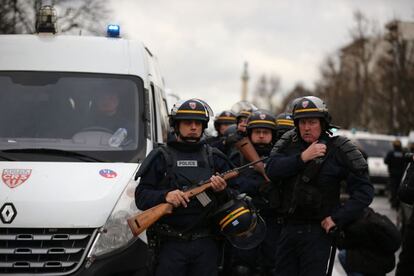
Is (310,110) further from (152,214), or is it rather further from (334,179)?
(152,214)

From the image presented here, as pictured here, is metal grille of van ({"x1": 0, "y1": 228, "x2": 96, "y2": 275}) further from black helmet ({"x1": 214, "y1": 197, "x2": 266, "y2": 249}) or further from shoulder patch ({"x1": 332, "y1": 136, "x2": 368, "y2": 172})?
shoulder patch ({"x1": 332, "y1": 136, "x2": 368, "y2": 172})

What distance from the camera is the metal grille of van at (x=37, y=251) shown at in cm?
570

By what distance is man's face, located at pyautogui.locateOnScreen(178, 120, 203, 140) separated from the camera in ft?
19.0

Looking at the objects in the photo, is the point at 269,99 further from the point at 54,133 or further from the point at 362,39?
the point at 54,133

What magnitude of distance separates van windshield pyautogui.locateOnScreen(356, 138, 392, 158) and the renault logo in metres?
23.5

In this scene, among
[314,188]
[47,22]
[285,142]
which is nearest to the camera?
[314,188]

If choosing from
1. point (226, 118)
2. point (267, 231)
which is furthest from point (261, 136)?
point (226, 118)

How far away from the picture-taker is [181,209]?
5656mm

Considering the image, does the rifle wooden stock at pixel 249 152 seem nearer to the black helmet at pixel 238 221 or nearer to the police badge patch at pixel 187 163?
the black helmet at pixel 238 221

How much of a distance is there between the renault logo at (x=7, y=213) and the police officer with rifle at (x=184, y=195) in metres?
0.95

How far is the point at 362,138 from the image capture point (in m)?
28.4

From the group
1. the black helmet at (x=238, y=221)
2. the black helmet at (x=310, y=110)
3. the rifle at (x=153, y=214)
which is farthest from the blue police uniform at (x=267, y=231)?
the rifle at (x=153, y=214)

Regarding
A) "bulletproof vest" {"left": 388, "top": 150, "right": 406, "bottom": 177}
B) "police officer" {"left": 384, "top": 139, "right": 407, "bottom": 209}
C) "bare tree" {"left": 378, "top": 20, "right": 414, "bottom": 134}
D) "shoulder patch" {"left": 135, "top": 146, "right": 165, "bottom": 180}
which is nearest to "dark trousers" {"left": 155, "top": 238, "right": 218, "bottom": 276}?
"shoulder patch" {"left": 135, "top": 146, "right": 165, "bottom": 180}

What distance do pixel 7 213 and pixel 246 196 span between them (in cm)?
183
